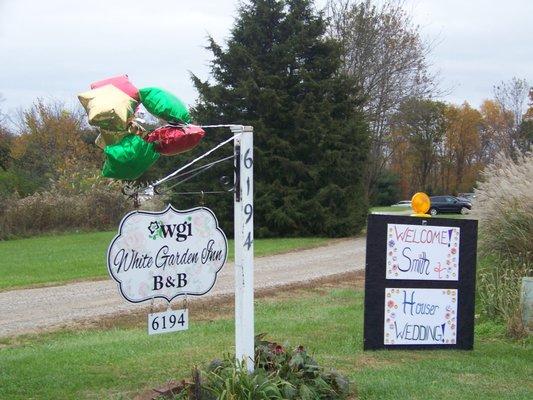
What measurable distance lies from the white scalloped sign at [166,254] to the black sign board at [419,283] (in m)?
2.48

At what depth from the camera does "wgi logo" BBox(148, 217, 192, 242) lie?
5.05 metres

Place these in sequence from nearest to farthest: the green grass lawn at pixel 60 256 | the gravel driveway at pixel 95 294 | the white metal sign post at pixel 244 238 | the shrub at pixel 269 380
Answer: the shrub at pixel 269 380, the white metal sign post at pixel 244 238, the gravel driveway at pixel 95 294, the green grass lawn at pixel 60 256

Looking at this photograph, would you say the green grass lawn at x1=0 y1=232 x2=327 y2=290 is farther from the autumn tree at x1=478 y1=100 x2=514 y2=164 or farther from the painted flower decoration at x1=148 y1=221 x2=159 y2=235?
the autumn tree at x1=478 y1=100 x2=514 y2=164

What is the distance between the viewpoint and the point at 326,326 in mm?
9133

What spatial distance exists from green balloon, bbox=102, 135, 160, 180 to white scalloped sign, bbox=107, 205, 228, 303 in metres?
0.31

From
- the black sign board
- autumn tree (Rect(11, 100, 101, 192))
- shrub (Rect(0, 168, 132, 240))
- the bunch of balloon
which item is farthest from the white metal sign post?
autumn tree (Rect(11, 100, 101, 192))

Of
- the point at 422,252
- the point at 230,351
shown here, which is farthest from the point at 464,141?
the point at 230,351

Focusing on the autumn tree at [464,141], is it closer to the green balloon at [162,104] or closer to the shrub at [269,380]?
the shrub at [269,380]

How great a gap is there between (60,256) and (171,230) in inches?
631

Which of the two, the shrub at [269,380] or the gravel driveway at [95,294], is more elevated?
the shrub at [269,380]

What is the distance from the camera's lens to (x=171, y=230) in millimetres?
5152

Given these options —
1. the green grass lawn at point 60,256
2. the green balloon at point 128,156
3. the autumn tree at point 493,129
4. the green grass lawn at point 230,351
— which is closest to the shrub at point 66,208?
the green grass lawn at point 60,256

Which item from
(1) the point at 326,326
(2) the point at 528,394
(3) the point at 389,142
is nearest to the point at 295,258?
(1) the point at 326,326

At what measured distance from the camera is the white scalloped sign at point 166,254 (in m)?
4.93
